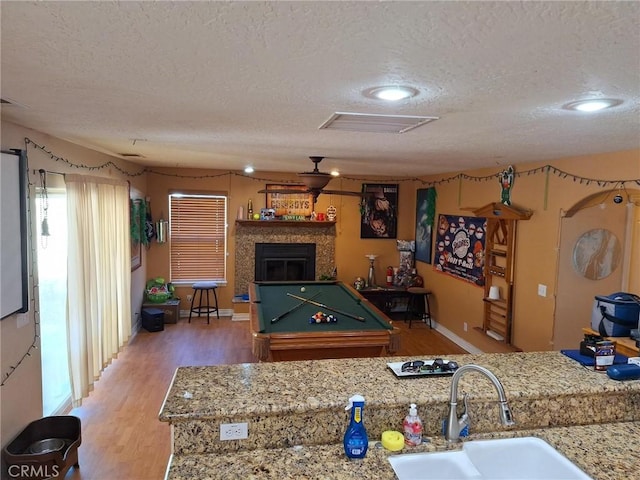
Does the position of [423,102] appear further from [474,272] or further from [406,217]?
[406,217]

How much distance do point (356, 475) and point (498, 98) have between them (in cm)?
166

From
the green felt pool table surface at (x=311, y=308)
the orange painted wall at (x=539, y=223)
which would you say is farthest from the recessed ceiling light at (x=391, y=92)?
the orange painted wall at (x=539, y=223)

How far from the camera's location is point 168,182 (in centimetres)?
716

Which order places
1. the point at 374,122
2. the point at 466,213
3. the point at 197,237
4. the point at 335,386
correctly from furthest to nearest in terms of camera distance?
the point at 197,237 < the point at 466,213 < the point at 374,122 < the point at 335,386

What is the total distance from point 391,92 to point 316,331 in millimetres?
2528

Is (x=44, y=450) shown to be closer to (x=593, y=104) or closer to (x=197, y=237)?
(x=593, y=104)

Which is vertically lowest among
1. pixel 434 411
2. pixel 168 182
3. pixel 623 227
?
pixel 434 411

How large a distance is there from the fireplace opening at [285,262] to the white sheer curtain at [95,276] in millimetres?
2419

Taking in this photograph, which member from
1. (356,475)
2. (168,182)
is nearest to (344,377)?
(356,475)

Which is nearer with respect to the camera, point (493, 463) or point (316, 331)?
point (493, 463)

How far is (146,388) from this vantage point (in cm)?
464

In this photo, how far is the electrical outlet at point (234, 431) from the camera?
1751 millimetres

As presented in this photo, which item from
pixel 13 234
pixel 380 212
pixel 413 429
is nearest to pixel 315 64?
pixel 413 429

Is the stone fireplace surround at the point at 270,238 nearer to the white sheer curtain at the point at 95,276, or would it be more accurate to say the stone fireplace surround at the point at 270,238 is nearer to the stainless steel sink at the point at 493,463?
the white sheer curtain at the point at 95,276
